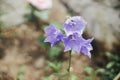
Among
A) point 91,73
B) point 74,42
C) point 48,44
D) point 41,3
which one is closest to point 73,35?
point 74,42

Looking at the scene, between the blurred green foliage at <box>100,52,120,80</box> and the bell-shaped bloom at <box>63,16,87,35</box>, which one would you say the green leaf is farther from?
the bell-shaped bloom at <box>63,16,87,35</box>

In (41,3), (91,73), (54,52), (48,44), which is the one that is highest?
(41,3)

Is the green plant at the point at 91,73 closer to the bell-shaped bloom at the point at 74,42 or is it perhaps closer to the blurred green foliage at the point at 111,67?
the blurred green foliage at the point at 111,67

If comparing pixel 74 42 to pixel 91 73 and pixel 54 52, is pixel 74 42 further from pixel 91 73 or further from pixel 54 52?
pixel 54 52

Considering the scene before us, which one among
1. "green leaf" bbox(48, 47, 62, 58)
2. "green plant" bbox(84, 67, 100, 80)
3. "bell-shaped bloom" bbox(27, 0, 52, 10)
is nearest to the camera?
"green plant" bbox(84, 67, 100, 80)

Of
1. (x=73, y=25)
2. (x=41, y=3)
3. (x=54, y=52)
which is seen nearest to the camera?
(x=73, y=25)

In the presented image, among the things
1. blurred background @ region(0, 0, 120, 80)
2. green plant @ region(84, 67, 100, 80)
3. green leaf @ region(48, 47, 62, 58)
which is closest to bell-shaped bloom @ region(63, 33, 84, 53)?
blurred background @ region(0, 0, 120, 80)

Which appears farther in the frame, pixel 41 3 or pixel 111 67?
pixel 41 3
